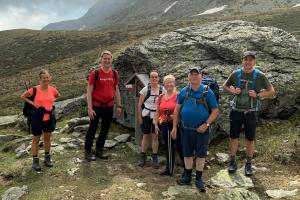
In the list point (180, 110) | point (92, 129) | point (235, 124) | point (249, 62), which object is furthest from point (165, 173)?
point (249, 62)

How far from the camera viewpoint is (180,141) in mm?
8852

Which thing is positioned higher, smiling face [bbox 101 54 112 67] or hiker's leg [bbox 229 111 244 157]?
smiling face [bbox 101 54 112 67]

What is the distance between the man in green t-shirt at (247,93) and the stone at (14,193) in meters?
5.09

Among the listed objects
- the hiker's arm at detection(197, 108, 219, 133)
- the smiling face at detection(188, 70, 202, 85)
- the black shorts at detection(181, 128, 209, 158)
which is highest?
the smiling face at detection(188, 70, 202, 85)

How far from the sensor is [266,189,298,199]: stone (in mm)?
7805

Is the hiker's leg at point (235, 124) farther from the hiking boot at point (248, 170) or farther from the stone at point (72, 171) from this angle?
the stone at point (72, 171)

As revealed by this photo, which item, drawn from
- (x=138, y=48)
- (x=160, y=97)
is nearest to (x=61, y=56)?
(x=138, y=48)

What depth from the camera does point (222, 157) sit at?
9844 millimetres

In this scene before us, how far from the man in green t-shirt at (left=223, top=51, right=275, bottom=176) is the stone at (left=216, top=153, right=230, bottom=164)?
0.95 m

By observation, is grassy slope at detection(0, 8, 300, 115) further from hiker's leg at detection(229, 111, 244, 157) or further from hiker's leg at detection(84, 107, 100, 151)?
hiker's leg at detection(229, 111, 244, 157)

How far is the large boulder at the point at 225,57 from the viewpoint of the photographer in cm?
1121

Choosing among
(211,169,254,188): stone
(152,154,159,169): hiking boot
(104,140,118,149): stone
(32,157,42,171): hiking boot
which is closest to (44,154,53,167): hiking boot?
(32,157,42,171): hiking boot

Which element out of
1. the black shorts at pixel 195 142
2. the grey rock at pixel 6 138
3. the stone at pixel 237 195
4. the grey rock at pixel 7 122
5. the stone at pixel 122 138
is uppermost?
the black shorts at pixel 195 142

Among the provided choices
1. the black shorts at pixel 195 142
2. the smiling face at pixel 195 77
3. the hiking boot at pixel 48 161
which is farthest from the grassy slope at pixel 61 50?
the smiling face at pixel 195 77
